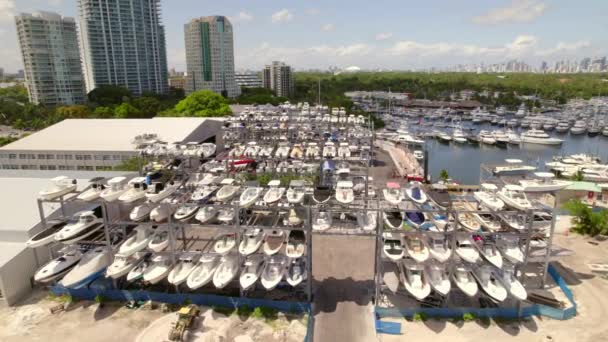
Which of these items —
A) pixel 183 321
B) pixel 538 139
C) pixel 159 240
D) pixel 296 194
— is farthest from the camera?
pixel 538 139

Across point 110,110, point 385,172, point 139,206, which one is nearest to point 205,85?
point 110,110

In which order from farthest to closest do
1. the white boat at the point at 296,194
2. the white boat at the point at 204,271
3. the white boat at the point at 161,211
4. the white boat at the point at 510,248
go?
1. the white boat at the point at 296,194
2. the white boat at the point at 161,211
3. the white boat at the point at 510,248
4. the white boat at the point at 204,271

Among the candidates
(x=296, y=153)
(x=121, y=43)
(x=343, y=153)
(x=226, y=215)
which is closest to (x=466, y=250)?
(x=226, y=215)

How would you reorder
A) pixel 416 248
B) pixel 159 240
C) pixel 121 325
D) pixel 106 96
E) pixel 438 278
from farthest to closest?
pixel 106 96 → pixel 159 240 → pixel 416 248 → pixel 438 278 → pixel 121 325

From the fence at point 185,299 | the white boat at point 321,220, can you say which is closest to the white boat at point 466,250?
the white boat at point 321,220

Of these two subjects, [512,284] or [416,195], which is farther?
[416,195]

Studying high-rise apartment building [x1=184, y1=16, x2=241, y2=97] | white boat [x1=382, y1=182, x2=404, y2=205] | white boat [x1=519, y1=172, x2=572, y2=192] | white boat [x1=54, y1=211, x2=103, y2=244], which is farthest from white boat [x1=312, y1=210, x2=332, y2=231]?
high-rise apartment building [x1=184, y1=16, x2=241, y2=97]

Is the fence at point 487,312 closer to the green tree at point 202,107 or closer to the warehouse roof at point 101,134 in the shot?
the warehouse roof at point 101,134

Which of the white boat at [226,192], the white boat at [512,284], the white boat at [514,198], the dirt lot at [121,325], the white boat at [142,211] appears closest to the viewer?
the dirt lot at [121,325]

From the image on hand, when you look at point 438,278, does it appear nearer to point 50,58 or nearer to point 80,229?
point 80,229
